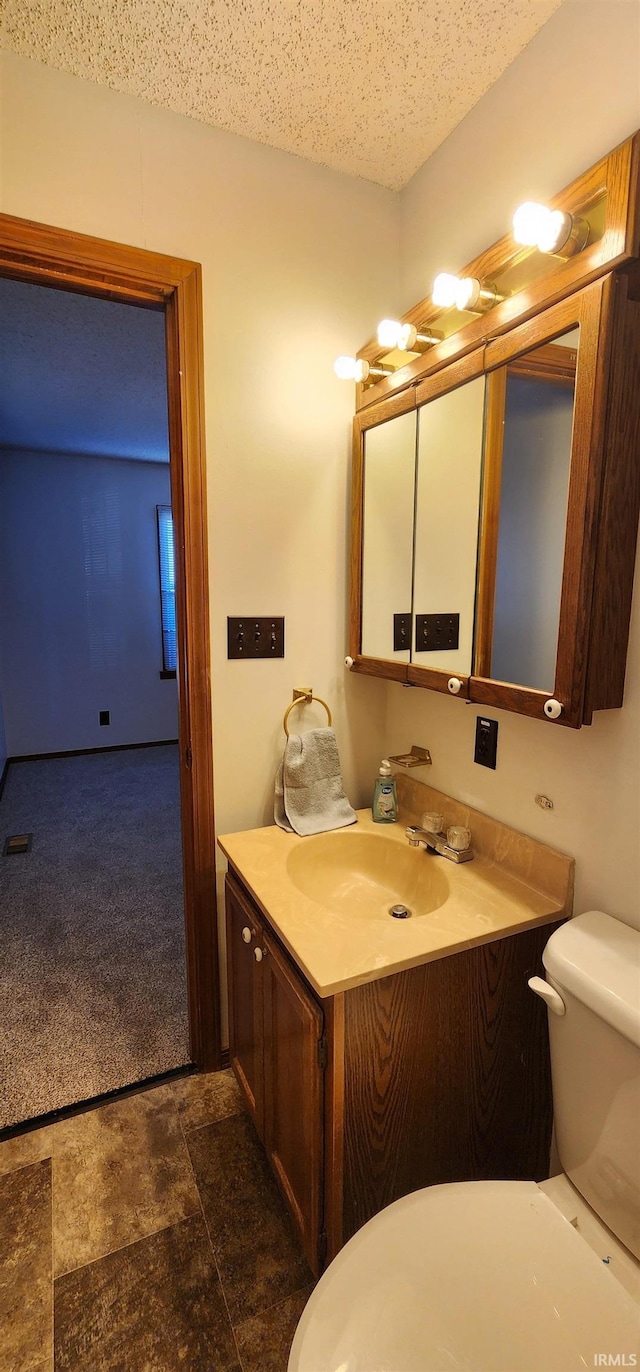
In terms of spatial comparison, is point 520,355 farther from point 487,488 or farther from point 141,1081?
point 141,1081

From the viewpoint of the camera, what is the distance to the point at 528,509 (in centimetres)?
109

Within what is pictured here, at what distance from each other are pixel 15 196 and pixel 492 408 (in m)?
1.10

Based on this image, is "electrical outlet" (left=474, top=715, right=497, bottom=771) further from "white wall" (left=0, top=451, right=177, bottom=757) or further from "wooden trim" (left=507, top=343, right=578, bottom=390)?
"white wall" (left=0, top=451, right=177, bottom=757)

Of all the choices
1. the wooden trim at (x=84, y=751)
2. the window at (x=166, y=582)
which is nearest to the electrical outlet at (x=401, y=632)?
the window at (x=166, y=582)

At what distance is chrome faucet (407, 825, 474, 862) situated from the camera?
1.32 meters

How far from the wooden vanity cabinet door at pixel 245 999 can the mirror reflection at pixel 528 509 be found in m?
0.80

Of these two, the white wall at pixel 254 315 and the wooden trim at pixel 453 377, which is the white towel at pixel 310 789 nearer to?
the white wall at pixel 254 315

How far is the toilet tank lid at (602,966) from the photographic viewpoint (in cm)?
83

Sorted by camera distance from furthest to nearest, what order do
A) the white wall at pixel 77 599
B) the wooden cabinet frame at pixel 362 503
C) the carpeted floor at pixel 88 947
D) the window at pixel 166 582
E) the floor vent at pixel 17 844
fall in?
1. the window at pixel 166 582
2. the white wall at pixel 77 599
3. the floor vent at pixel 17 844
4. the carpeted floor at pixel 88 947
5. the wooden cabinet frame at pixel 362 503

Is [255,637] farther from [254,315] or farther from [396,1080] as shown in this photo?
[396,1080]

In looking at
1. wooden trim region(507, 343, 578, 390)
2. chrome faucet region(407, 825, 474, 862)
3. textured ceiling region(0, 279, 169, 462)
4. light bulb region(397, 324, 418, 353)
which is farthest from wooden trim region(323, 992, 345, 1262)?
textured ceiling region(0, 279, 169, 462)

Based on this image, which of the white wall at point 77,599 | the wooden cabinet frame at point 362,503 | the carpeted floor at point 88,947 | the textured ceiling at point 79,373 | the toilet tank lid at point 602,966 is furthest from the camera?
the white wall at point 77,599

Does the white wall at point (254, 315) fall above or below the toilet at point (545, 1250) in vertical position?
above

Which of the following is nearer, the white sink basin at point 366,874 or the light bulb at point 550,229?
the light bulb at point 550,229
